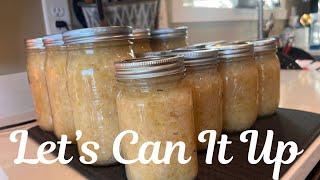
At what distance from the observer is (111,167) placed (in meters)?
0.48

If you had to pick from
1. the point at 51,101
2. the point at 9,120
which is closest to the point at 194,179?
the point at 51,101

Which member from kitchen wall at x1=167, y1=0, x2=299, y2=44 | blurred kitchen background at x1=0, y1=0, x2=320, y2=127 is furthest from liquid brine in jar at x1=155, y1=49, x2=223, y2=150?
kitchen wall at x1=167, y1=0, x2=299, y2=44

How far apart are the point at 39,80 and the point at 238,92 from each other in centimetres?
43

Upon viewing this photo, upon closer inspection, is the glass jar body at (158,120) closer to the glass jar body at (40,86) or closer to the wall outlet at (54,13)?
the glass jar body at (40,86)

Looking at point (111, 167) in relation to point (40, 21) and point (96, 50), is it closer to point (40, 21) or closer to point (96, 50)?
Answer: point (96, 50)

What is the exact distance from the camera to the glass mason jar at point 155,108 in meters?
0.38

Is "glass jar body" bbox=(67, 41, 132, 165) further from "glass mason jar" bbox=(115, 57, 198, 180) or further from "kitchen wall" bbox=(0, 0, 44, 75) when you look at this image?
"kitchen wall" bbox=(0, 0, 44, 75)

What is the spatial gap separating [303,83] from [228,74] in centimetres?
58

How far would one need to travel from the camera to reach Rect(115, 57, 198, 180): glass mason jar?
→ 0.38 m

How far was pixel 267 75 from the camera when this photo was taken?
667mm

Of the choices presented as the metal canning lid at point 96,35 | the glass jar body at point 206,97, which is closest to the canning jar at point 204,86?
the glass jar body at point 206,97

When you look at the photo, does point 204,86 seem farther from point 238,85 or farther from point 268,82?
point 268,82

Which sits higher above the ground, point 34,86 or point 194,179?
point 34,86

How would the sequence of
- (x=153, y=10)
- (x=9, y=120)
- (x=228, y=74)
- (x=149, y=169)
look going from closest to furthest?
(x=149, y=169) < (x=228, y=74) < (x=9, y=120) < (x=153, y=10)
